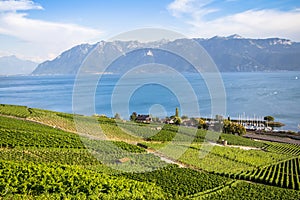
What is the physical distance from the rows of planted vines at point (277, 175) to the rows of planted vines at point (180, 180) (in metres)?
2.73

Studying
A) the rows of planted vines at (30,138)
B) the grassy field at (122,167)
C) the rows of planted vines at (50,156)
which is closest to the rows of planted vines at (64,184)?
the grassy field at (122,167)

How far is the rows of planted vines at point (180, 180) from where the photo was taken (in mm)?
17844

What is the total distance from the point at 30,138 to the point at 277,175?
Answer: 20.0m

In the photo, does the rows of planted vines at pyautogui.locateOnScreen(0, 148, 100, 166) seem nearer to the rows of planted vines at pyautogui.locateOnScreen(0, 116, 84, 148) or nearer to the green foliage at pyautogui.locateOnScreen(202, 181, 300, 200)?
the rows of planted vines at pyautogui.locateOnScreen(0, 116, 84, 148)

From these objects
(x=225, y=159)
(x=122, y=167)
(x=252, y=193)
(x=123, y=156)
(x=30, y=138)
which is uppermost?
(x=30, y=138)

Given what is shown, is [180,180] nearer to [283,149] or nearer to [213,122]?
[283,149]

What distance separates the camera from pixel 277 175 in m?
24.0

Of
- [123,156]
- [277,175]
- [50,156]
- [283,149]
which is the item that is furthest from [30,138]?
[283,149]

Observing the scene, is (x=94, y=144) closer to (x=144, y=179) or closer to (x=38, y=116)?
(x=144, y=179)

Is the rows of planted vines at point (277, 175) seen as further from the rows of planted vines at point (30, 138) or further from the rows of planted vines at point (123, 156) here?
the rows of planted vines at point (30, 138)

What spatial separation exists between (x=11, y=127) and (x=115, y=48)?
1258cm

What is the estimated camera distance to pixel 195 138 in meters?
35.4

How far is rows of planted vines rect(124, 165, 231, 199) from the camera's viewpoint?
58.5 feet

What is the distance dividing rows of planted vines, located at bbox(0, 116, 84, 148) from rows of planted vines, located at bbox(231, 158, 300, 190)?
13.7m
